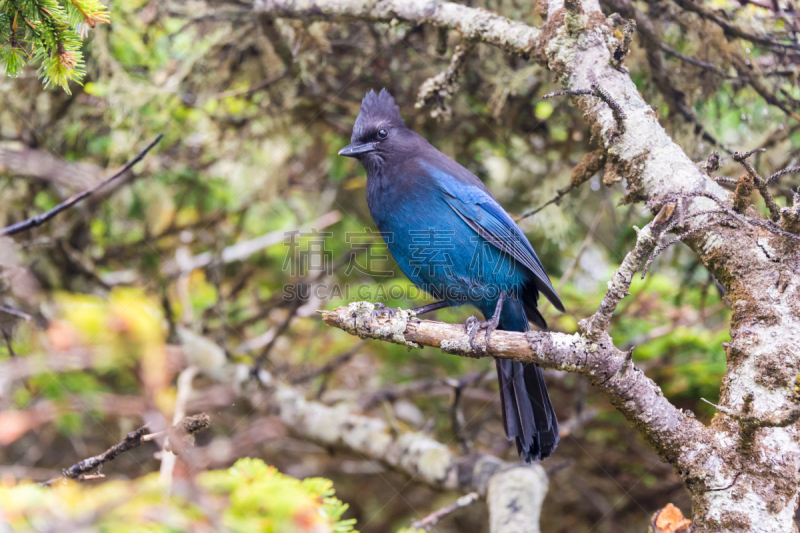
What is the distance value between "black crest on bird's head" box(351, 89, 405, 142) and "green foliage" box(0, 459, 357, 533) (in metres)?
2.23

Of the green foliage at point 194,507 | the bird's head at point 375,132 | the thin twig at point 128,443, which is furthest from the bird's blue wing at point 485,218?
the thin twig at point 128,443

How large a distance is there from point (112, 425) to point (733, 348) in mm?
5093

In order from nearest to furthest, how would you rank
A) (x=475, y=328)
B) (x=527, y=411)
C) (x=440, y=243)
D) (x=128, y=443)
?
1. (x=128, y=443)
2. (x=475, y=328)
3. (x=527, y=411)
4. (x=440, y=243)

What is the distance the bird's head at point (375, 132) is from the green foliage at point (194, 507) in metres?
2.12

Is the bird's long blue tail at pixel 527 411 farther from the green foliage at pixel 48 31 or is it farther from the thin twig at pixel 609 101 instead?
the green foliage at pixel 48 31

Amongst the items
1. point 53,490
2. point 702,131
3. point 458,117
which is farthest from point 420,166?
point 53,490

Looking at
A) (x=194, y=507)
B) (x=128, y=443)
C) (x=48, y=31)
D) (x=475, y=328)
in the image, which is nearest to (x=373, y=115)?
(x=475, y=328)

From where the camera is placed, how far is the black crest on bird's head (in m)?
3.84

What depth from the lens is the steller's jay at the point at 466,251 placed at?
10.9 feet

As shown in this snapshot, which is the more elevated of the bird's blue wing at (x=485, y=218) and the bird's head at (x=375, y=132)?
the bird's head at (x=375, y=132)

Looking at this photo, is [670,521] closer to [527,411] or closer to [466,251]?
[527,411]

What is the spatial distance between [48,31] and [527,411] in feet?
9.06

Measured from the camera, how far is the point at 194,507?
1.84 metres

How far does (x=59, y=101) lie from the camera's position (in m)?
4.64
